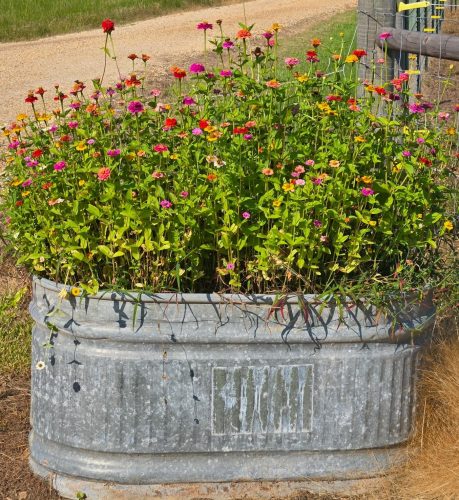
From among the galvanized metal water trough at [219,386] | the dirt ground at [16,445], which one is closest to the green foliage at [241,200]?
the galvanized metal water trough at [219,386]

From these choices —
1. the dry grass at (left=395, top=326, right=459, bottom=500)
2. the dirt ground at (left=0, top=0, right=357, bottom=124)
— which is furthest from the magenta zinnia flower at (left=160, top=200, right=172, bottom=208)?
the dirt ground at (left=0, top=0, right=357, bottom=124)

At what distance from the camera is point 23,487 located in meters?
2.97

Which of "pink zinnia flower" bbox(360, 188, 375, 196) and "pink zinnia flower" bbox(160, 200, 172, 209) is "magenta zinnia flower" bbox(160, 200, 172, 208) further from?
"pink zinnia flower" bbox(360, 188, 375, 196)

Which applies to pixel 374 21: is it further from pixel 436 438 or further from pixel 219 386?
pixel 219 386

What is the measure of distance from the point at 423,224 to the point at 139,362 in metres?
0.92

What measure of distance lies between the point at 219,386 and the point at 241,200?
535 mm

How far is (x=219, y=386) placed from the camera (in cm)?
274

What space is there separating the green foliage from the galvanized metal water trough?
4.1 inches

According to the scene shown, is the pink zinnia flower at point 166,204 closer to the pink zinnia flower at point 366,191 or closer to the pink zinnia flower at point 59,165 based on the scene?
the pink zinnia flower at point 59,165

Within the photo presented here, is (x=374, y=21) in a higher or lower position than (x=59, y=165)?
higher

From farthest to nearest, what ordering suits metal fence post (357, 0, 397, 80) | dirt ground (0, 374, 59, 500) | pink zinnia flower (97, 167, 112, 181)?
metal fence post (357, 0, 397, 80) → dirt ground (0, 374, 59, 500) → pink zinnia flower (97, 167, 112, 181)

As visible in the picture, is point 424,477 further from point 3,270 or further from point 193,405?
point 3,270

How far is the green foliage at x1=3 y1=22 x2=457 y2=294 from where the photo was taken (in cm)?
270

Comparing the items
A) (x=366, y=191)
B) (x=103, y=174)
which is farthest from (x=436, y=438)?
(x=103, y=174)
